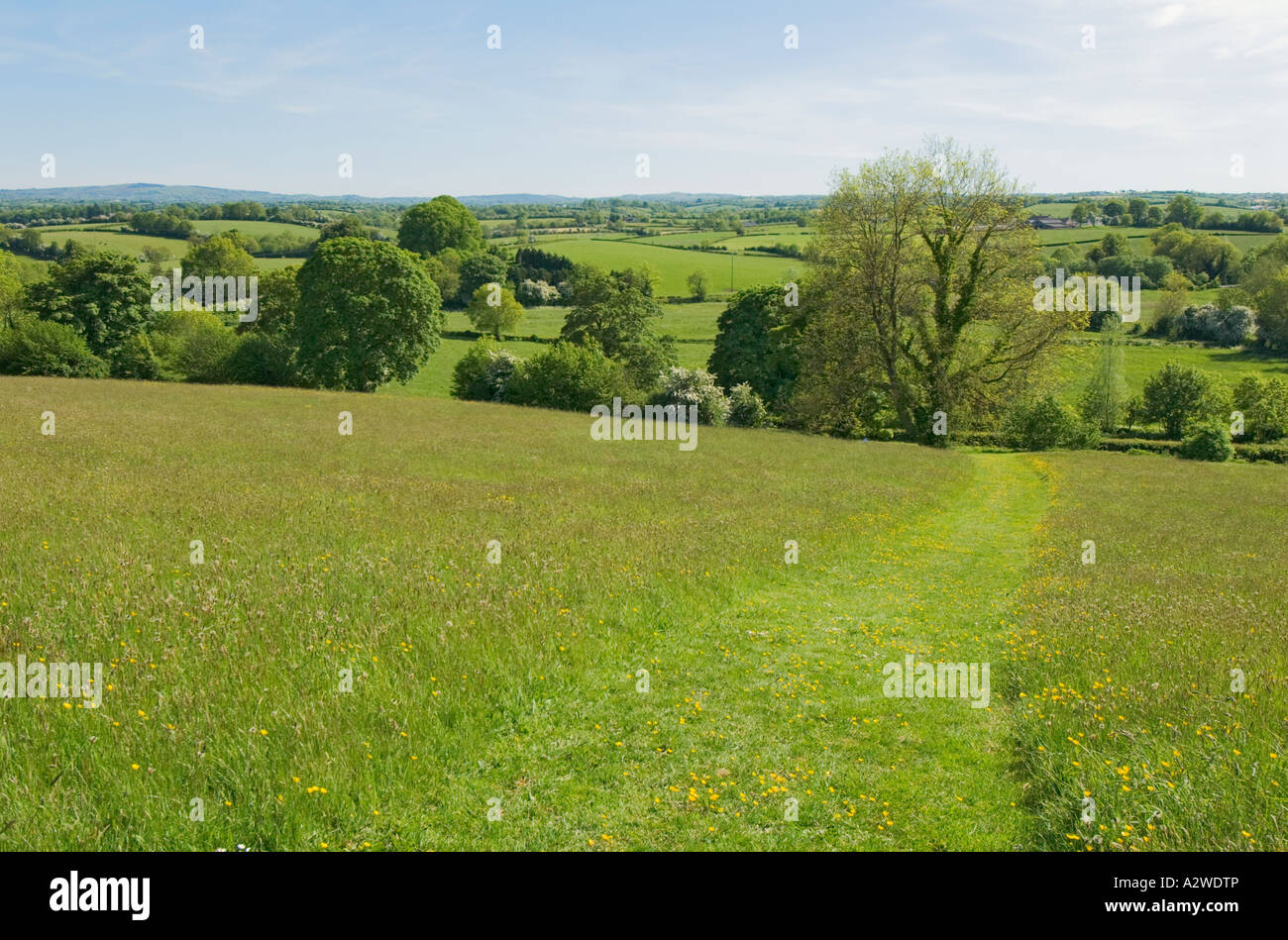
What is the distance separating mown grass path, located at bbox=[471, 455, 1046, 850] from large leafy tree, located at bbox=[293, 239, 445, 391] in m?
46.8

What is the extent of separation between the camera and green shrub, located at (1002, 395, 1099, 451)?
178 ft

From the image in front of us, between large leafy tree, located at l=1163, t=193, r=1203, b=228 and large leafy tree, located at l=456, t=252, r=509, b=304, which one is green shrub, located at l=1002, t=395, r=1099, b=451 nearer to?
large leafy tree, located at l=456, t=252, r=509, b=304

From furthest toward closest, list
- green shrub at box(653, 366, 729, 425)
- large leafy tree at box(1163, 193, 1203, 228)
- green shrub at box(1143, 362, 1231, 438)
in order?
large leafy tree at box(1163, 193, 1203, 228) < green shrub at box(1143, 362, 1231, 438) < green shrub at box(653, 366, 729, 425)

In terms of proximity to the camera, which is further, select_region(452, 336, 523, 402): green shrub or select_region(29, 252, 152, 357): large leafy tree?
select_region(452, 336, 523, 402): green shrub

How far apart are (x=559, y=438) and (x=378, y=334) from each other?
2664 centimetres

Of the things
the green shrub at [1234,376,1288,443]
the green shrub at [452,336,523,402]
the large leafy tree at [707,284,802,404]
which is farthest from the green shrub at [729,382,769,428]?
the green shrub at [1234,376,1288,443]

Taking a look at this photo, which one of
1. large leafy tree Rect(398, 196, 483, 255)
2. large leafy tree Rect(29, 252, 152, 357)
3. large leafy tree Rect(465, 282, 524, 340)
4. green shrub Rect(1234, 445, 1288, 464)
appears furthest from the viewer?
large leafy tree Rect(398, 196, 483, 255)

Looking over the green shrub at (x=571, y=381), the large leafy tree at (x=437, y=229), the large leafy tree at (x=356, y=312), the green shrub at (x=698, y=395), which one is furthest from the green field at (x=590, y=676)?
the large leafy tree at (x=437, y=229)

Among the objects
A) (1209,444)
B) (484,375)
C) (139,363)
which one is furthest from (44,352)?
(1209,444)

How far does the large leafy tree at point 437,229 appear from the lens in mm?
126688

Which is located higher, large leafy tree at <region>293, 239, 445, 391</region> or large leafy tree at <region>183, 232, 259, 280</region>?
large leafy tree at <region>183, 232, 259, 280</region>

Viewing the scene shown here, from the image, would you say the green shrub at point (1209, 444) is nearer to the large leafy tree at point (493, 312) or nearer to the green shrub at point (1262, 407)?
the green shrub at point (1262, 407)

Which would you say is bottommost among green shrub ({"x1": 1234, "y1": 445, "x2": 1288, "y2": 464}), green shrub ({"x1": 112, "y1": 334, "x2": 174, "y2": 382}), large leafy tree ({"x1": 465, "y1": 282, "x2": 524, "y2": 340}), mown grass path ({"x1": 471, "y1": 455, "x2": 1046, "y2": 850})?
green shrub ({"x1": 1234, "y1": 445, "x2": 1288, "y2": 464})
